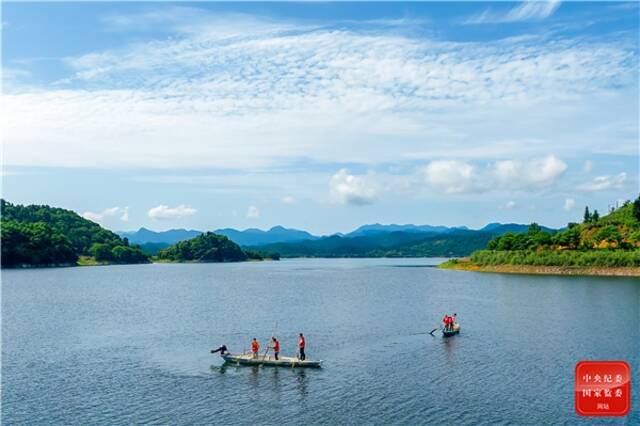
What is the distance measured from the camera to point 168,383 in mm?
51125

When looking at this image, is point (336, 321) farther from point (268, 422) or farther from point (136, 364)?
point (268, 422)

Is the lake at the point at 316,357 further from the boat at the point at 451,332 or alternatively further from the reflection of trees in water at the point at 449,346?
the boat at the point at 451,332

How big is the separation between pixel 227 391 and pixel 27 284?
454ft

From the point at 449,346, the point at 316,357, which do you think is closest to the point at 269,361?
the point at 316,357

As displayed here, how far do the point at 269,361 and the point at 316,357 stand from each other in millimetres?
6531

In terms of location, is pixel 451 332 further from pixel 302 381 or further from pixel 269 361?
pixel 302 381

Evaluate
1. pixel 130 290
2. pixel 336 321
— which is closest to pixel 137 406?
pixel 336 321

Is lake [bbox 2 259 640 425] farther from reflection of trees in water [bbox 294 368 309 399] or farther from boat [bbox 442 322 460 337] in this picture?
boat [bbox 442 322 460 337]

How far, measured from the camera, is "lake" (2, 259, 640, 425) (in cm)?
4328

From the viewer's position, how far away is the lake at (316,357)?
43281 mm

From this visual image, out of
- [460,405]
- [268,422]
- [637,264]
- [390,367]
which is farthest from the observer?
[637,264]

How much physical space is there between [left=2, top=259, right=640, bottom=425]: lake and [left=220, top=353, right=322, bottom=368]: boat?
2.88ft

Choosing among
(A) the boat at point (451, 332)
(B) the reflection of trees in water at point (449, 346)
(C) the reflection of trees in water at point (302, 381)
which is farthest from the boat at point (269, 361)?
(A) the boat at point (451, 332)

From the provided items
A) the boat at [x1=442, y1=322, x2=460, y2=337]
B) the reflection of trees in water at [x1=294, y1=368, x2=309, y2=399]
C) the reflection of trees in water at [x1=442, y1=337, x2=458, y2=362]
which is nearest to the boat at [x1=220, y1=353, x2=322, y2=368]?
the reflection of trees in water at [x1=294, y1=368, x2=309, y2=399]
